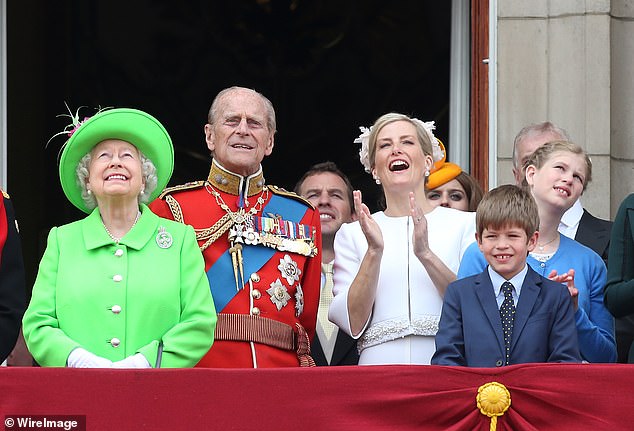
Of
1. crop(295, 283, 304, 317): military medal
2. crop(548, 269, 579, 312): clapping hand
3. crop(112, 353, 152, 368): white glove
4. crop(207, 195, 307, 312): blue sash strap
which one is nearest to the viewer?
crop(112, 353, 152, 368): white glove

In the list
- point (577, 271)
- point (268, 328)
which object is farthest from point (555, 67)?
point (268, 328)

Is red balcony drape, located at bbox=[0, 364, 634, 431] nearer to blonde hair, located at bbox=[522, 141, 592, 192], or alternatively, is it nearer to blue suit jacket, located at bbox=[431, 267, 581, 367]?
blue suit jacket, located at bbox=[431, 267, 581, 367]

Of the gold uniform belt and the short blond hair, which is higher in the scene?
the short blond hair

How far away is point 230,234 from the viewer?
550 cm

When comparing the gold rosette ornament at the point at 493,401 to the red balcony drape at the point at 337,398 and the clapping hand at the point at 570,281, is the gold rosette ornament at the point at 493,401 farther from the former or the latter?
the clapping hand at the point at 570,281

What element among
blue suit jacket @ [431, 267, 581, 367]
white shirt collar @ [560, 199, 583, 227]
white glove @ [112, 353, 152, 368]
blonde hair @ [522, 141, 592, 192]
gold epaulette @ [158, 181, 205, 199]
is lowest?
white glove @ [112, 353, 152, 368]

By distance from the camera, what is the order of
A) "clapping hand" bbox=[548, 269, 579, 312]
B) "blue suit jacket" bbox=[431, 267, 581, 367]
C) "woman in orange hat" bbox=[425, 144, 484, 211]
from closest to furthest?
"blue suit jacket" bbox=[431, 267, 581, 367] < "clapping hand" bbox=[548, 269, 579, 312] < "woman in orange hat" bbox=[425, 144, 484, 211]

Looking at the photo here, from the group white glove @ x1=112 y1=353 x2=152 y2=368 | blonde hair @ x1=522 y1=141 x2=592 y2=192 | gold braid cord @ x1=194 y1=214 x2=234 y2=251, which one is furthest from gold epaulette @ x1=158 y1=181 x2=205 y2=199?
blonde hair @ x1=522 y1=141 x2=592 y2=192

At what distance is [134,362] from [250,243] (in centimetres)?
96

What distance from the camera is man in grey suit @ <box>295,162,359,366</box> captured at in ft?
19.8

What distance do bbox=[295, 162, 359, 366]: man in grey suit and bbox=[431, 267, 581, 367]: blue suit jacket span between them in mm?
1112

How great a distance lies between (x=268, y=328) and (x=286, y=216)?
1.62ft

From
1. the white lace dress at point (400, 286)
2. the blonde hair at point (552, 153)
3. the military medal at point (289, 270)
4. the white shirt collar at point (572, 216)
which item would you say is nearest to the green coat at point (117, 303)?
the military medal at point (289, 270)

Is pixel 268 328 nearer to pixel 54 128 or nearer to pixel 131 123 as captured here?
pixel 131 123
